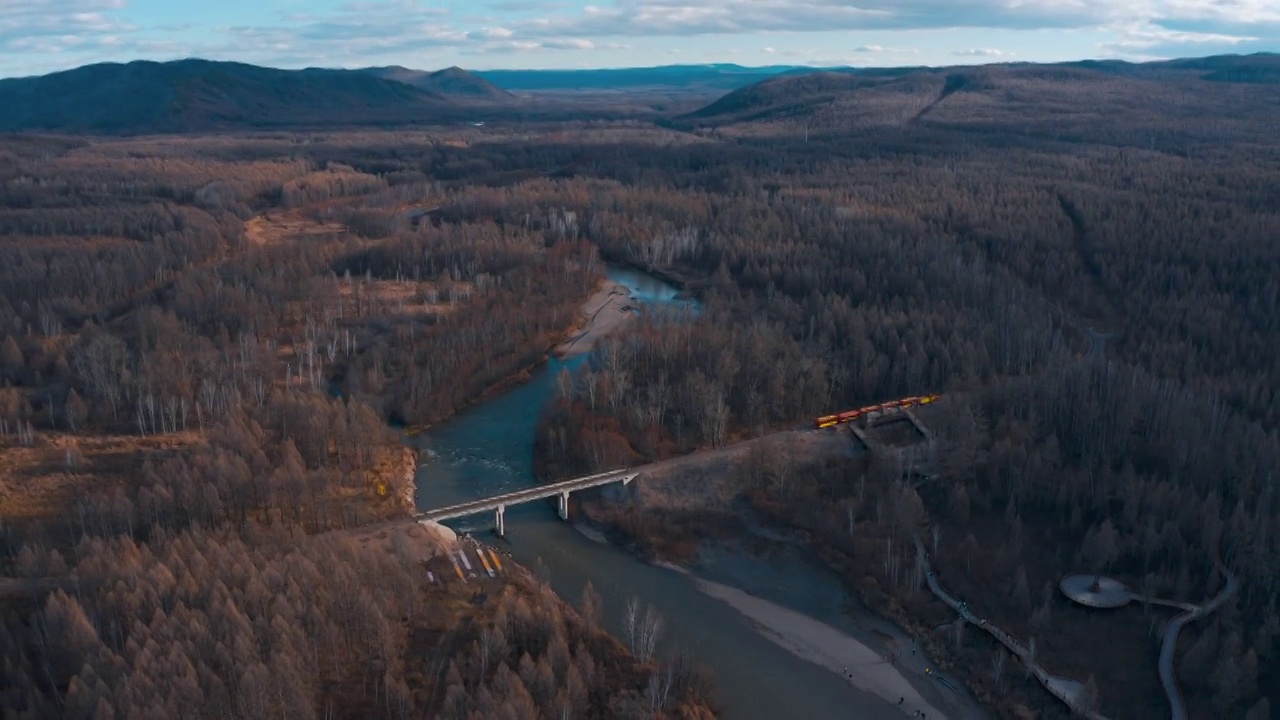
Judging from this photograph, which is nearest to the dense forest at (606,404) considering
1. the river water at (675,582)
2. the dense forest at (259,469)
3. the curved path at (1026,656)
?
the dense forest at (259,469)

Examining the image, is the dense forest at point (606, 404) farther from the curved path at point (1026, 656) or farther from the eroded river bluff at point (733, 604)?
the eroded river bluff at point (733, 604)

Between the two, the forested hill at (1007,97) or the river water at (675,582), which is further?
the forested hill at (1007,97)

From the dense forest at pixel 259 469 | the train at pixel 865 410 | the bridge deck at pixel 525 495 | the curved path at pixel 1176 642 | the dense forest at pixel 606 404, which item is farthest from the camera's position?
the train at pixel 865 410

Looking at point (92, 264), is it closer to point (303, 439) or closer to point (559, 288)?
point (559, 288)

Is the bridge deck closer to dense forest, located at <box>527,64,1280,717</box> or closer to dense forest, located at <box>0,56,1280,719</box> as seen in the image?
dense forest, located at <box>527,64,1280,717</box>

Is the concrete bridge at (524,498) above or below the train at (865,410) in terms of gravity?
below

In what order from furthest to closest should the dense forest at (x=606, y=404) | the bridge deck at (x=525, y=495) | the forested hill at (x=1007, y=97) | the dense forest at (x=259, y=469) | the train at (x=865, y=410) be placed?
the forested hill at (x=1007, y=97)
the train at (x=865, y=410)
the bridge deck at (x=525, y=495)
the dense forest at (x=606, y=404)
the dense forest at (x=259, y=469)
